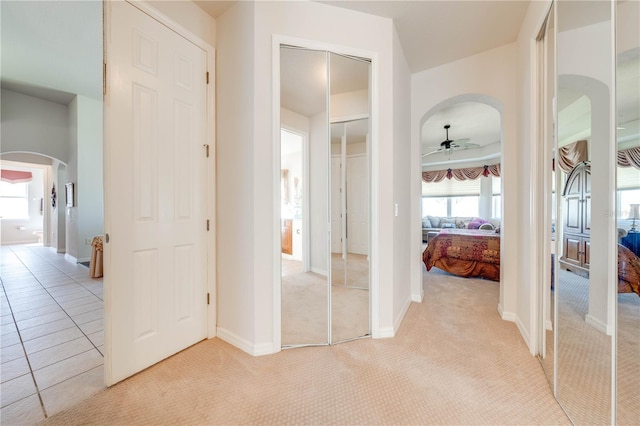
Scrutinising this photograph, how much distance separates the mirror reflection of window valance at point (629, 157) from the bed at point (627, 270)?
1.11ft

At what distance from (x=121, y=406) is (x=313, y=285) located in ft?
4.45

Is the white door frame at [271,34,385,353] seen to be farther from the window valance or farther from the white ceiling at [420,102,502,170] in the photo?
the white ceiling at [420,102,502,170]

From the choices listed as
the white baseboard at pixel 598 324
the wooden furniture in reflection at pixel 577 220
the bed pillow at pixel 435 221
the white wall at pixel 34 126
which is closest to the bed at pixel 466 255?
the wooden furniture in reflection at pixel 577 220

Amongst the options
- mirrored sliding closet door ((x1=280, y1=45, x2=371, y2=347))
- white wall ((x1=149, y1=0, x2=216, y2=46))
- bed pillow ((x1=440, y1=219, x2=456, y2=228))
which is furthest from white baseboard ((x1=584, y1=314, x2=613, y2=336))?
bed pillow ((x1=440, y1=219, x2=456, y2=228))

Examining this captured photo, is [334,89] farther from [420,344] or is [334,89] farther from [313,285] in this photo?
[420,344]

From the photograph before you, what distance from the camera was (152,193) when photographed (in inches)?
65.1

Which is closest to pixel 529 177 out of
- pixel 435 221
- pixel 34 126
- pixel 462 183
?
pixel 435 221

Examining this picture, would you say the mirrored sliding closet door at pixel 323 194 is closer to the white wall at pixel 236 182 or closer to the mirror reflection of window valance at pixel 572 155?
the white wall at pixel 236 182

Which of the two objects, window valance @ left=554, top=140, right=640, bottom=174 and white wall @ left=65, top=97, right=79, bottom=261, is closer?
window valance @ left=554, top=140, right=640, bottom=174

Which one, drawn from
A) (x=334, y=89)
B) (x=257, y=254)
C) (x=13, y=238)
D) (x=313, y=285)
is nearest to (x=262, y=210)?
(x=257, y=254)

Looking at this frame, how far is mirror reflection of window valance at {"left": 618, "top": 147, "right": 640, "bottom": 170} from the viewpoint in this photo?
0.93 meters

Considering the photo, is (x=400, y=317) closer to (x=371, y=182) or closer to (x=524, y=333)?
(x=524, y=333)

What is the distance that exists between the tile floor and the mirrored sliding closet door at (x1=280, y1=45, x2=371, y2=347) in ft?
4.29

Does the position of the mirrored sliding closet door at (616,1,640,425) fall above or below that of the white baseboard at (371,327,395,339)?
above
